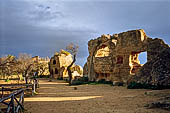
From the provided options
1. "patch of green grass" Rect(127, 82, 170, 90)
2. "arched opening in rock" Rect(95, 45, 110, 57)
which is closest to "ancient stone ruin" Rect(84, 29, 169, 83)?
"arched opening in rock" Rect(95, 45, 110, 57)

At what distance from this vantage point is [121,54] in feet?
73.0

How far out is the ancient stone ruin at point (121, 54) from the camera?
19.1 meters

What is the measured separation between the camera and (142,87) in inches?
611

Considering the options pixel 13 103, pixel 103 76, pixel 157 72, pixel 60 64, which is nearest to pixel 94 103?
pixel 13 103

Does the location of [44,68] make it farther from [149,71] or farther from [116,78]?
[149,71]

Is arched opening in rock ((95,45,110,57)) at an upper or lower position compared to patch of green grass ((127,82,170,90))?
upper

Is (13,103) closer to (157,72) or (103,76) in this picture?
(157,72)

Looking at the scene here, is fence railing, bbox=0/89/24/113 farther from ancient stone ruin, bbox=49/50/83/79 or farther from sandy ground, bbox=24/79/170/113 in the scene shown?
ancient stone ruin, bbox=49/50/83/79

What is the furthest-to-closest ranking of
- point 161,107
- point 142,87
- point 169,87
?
point 142,87 → point 169,87 → point 161,107

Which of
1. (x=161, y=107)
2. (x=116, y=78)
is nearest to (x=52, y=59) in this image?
(x=116, y=78)

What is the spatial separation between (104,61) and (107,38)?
3945 millimetres

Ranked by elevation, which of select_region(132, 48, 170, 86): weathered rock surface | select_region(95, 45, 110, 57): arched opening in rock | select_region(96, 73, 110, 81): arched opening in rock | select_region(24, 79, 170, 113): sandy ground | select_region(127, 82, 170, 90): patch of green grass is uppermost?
select_region(95, 45, 110, 57): arched opening in rock

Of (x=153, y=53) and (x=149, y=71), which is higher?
(x=153, y=53)

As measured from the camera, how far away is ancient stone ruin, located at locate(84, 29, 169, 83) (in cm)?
1914
